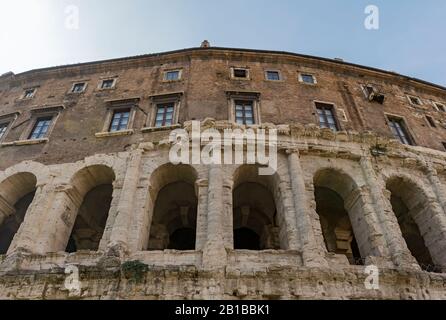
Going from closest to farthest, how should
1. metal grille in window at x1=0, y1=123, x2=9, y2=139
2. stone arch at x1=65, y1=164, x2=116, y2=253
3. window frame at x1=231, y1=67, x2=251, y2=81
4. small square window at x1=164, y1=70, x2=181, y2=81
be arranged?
stone arch at x1=65, y1=164, x2=116, y2=253 → metal grille in window at x1=0, y1=123, x2=9, y2=139 → window frame at x1=231, y1=67, x2=251, y2=81 → small square window at x1=164, y1=70, x2=181, y2=81

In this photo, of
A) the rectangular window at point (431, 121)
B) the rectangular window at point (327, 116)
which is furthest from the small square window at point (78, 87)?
the rectangular window at point (431, 121)

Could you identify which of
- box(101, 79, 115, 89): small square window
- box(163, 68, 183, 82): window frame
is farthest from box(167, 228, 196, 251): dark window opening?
box(101, 79, 115, 89): small square window

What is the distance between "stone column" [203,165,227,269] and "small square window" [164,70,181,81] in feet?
18.9

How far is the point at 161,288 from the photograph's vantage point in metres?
7.35

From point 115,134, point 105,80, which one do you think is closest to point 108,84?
point 105,80

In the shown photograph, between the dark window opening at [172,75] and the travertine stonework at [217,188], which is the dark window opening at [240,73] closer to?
the travertine stonework at [217,188]

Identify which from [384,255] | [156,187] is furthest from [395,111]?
[156,187]

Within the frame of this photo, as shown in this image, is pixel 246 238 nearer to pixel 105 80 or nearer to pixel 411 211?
pixel 411 211

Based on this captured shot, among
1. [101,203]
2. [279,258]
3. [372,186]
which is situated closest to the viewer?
[279,258]

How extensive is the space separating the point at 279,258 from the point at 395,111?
9.47 meters

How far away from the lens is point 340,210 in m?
12.2

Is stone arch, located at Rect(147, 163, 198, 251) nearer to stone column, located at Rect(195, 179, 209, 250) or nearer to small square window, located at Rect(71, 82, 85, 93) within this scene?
stone column, located at Rect(195, 179, 209, 250)

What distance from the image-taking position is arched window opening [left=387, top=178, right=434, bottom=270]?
1064 cm
